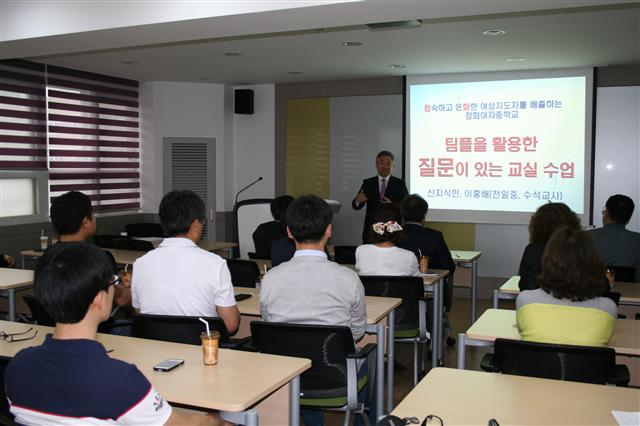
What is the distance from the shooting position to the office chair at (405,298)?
4.24 m

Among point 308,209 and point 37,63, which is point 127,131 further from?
point 308,209

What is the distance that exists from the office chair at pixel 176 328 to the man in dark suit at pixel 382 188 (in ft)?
15.0

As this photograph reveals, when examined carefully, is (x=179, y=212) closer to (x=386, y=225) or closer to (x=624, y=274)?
(x=386, y=225)

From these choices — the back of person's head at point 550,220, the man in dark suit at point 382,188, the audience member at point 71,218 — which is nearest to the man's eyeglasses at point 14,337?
the audience member at point 71,218

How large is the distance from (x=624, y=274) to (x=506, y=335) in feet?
6.77

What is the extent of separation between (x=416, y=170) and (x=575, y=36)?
3.05 metres

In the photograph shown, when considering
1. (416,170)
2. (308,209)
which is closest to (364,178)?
(416,170)

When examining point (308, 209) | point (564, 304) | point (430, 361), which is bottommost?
point (430, 361)

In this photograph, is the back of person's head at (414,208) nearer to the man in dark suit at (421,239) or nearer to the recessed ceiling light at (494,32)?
the man in dark suit at (421,239)

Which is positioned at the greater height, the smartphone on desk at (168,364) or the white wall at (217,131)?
the white wall at (217,131)

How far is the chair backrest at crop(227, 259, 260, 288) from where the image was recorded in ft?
15.3

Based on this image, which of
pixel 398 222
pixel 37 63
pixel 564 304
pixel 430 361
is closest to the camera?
pixel 564 304

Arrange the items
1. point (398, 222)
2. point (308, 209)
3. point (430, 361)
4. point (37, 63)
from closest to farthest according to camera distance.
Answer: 1. point (308, 209)
2. point (398, 222)
3. point (430, 361)
4. point (37, 63)

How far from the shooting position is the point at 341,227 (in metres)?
9.05
